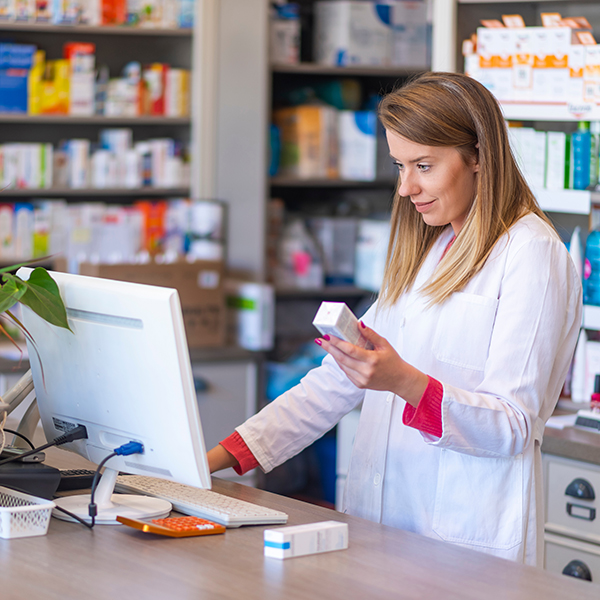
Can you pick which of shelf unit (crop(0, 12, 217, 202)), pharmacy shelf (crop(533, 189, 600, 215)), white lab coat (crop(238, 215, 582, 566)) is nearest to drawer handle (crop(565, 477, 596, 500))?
white lab coat (crop(238, 215, 582, 566))

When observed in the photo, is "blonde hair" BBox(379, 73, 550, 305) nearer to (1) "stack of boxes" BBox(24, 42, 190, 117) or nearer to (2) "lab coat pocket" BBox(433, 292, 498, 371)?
(2) "lab coat pocket" BBox(433, 292, 498, 371)

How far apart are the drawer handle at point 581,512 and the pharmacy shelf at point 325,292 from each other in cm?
207

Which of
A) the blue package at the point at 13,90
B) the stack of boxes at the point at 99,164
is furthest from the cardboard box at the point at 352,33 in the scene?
the blue package at the point at 13,90

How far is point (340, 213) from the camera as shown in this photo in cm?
449

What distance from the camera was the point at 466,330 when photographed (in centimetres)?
169

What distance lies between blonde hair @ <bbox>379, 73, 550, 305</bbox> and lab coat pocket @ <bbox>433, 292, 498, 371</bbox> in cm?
3

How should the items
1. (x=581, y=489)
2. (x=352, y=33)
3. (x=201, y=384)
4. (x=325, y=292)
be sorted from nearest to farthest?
(x=581, y=489) → (x=201, y=384) → (x=352, y=33) → (x=325, y=292)

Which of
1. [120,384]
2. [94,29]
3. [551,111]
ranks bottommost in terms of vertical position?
[120,384]

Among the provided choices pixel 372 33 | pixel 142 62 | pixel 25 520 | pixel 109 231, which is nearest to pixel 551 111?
pixel 372 33

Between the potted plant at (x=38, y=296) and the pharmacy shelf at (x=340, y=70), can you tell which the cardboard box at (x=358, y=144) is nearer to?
the pharmacy shelf at (x=340, y=70)

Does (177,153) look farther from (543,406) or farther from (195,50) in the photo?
(543,406)

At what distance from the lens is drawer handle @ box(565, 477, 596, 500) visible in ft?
7.61

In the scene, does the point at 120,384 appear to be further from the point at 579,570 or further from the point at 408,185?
the point at 579,570

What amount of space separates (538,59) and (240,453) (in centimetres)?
163
